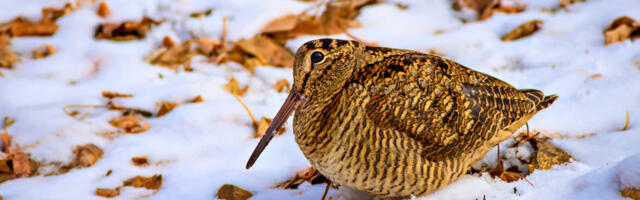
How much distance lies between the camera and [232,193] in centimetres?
294

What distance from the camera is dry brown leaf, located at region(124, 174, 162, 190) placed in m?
3.08

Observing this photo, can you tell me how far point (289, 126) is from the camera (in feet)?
Answer: 11.9

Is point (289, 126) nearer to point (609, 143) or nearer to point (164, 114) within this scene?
point (164, 114)

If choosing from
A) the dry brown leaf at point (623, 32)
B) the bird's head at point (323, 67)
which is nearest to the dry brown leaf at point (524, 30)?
the dry brown leaf at point (623, 32)

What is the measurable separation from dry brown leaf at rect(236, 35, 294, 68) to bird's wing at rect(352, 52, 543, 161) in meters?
1.70

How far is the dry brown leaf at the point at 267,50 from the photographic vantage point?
4270 mm

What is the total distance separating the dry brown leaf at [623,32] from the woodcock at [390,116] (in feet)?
5.16

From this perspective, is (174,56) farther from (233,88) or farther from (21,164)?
(21,164)

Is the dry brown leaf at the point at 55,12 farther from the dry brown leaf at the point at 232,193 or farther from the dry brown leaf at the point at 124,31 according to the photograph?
the dry brown leaf at the point at 232,193

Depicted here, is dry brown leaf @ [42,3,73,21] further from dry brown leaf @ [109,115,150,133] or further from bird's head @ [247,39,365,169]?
bird's head @ [247,39,365,169]

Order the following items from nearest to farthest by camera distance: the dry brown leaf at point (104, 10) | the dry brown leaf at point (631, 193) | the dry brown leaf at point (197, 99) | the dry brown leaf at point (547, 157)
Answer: the dry brown leaf at point (631, 193) < the dry brown leaf at point (547, 157) < the dry brown leaf at point (197, 99) < the dry brown leaf at point (104, 10)


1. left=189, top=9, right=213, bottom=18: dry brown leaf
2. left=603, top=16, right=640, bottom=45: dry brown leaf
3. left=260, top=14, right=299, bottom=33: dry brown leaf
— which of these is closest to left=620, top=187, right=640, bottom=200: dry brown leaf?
left=603, top=16, right=640, bottom=45: dry brown leaf

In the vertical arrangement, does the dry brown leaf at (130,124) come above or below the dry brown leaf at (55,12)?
below

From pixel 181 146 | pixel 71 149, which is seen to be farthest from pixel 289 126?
pixel 71 149
